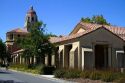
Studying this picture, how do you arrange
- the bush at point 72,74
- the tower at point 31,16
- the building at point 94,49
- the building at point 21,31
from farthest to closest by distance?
the tower at point 31,16 → the building at point 21,31 → the building at point 94,49 → the bush at point 72,74

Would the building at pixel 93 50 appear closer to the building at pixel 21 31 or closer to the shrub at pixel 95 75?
the shrub at pixel 95 75

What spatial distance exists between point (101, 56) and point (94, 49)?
440cm

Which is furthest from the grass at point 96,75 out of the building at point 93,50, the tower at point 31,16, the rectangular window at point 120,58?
the tower at point 31,16

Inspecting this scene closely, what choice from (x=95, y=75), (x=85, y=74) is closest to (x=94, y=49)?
(x=85, y=74)

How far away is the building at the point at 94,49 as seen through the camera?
147 ft

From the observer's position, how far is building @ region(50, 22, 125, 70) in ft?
147

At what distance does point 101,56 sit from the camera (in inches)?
1971

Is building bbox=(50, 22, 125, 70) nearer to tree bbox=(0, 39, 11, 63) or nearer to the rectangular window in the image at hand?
the rectangular window

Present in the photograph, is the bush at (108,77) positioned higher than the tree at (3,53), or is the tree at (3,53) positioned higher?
the tree at (3,53)

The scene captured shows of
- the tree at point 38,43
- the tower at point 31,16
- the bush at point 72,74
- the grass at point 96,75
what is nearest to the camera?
the grass at point 96,75

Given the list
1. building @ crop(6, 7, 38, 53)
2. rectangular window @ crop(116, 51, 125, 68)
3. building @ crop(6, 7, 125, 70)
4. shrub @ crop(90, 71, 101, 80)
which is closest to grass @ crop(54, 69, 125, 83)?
shrub @ crop(90, 71, 101, 80)

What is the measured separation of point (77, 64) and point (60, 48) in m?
6.87

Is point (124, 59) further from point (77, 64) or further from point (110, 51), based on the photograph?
point (77, 64)

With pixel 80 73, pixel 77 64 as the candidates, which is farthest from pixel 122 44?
pixel 80 73
